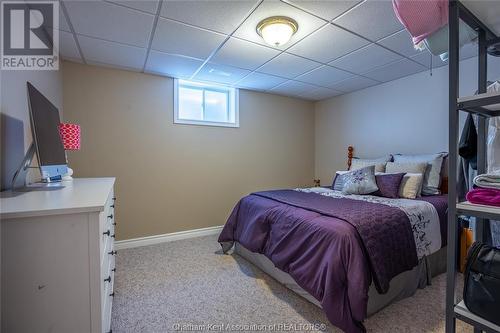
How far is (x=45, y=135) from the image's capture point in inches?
56.7

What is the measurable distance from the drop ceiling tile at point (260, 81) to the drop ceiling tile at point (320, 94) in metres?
0.76

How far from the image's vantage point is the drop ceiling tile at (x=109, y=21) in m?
1.77

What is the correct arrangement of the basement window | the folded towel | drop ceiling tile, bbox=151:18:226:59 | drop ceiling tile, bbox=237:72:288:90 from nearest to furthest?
the folded towel < drop ceiling tile, bbox=151:18:226:59 < drop ceiling tile, bbox=237:72:288:90 < the basement window

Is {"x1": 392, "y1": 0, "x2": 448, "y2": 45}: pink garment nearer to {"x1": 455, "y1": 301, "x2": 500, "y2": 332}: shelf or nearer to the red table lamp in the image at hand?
{"x1": 455, "y1": 301, "x2": 500, "y2": 332}: shelf

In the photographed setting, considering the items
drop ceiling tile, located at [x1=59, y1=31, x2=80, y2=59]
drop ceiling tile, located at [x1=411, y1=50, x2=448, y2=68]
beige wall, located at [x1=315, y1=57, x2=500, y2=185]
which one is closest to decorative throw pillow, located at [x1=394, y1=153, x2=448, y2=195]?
beige wall, located at [x1=315, y1=57, x2=500, y2=185]

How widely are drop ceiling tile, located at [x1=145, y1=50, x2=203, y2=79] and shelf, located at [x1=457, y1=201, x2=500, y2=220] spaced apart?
2.67 m

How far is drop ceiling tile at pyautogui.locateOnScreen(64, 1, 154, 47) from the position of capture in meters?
1.77

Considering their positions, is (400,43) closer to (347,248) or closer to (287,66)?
(287,66)

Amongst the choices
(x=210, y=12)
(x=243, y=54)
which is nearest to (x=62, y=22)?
(x=210, y=12)

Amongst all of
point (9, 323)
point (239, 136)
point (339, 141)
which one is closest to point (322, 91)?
point (339, 141)

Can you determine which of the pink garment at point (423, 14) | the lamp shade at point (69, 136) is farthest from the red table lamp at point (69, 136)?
the pink garment at point (423, 14)

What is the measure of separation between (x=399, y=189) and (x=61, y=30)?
3625 millimetres

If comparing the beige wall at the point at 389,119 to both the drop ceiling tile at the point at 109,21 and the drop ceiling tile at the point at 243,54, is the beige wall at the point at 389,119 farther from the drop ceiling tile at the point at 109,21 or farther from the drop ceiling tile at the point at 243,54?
the drop ceiling tile at the point at 109,21

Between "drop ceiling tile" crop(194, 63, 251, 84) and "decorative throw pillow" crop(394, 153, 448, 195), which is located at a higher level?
"drop ceiling tile" crop(194, 63, 251, 84)
